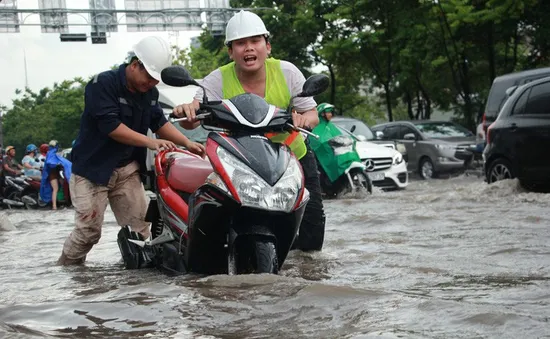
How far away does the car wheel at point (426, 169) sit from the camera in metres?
25.3

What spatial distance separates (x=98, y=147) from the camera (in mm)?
7047

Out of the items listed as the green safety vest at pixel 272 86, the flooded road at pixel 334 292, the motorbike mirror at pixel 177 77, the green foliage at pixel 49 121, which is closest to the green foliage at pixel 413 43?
the flooded road at pixel 334 292

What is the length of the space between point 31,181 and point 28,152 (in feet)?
14.1

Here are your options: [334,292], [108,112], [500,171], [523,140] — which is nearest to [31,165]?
[500,171]

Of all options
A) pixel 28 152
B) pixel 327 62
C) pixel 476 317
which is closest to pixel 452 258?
pixel 476 317

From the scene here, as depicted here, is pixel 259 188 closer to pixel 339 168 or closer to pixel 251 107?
pixel 251 107

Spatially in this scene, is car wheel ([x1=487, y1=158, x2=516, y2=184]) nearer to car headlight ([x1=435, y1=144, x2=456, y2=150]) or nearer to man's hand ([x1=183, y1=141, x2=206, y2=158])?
man's hand ([x1=183, y1=141, x2=206, y2=158])

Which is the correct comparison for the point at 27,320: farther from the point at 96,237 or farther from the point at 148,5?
the point at 148,5

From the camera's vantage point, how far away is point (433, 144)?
25.1m

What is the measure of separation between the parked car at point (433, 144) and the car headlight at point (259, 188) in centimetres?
1840

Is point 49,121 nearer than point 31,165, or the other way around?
point 31,165

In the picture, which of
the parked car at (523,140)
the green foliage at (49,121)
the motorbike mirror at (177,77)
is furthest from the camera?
the green foliage at (49,121)

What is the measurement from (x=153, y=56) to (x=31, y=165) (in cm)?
2125

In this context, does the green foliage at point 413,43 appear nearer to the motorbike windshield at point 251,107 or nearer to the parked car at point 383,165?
the parked car at point 383,165
